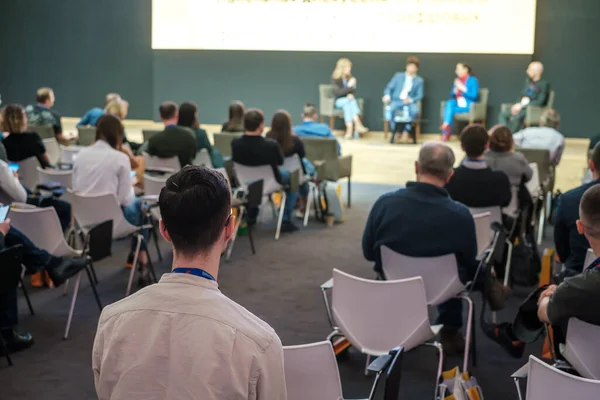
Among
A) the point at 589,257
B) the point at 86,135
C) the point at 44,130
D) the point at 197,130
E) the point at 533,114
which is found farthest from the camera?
the point at 533,114

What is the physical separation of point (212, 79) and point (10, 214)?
10137 millimetres

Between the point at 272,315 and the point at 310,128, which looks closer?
the point at 272,315

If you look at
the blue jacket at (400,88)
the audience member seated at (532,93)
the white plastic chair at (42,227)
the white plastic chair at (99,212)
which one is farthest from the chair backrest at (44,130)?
the audience member seated at (532,93)

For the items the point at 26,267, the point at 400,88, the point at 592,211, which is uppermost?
the point at 400,88

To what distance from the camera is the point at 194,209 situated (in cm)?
177

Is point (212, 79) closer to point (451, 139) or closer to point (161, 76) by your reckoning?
point (161, 76)

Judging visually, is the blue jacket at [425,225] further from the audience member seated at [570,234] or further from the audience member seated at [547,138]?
the audience member seated at [547,138]

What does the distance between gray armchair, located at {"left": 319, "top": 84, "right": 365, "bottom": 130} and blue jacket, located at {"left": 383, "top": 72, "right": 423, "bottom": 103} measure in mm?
796

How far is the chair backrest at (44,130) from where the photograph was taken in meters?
→ 9.00

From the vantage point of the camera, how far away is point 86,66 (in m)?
15.7

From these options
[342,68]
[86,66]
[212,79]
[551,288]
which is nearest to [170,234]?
[551,288]

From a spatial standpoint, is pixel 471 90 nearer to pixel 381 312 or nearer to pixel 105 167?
pixel 105 167

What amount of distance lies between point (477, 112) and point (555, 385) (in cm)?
1064

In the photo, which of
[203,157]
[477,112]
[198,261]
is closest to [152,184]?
[203,157]
